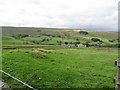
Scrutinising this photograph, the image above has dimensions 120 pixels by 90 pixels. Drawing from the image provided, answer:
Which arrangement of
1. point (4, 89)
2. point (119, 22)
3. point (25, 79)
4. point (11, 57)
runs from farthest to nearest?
1. point (11, 57)
2. point (25, 79)
3. point (4, 89)
4. point (119, 22)

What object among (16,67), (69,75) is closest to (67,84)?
(69,75)

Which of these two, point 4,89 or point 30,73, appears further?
point 30,73

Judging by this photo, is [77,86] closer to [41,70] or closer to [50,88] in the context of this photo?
[50,88]

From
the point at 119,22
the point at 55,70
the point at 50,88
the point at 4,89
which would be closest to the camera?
the point at 119,22

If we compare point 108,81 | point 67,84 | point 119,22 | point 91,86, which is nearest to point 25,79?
point 67,84

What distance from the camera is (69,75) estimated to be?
18.4 meters

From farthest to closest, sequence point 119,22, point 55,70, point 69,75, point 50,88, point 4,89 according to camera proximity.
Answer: point 55,70 < point 69,75 < point 50,88 < point 4,89 < point 119,22

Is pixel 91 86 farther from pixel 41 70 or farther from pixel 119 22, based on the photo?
pixel 119 22

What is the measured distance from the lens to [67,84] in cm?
1645

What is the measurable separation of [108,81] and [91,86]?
188 cm

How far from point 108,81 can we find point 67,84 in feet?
10.1

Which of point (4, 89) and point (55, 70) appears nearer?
point (4, 89)

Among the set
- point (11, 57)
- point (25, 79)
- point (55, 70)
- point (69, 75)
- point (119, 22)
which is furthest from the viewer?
point (11, 57)

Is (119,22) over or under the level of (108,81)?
over
